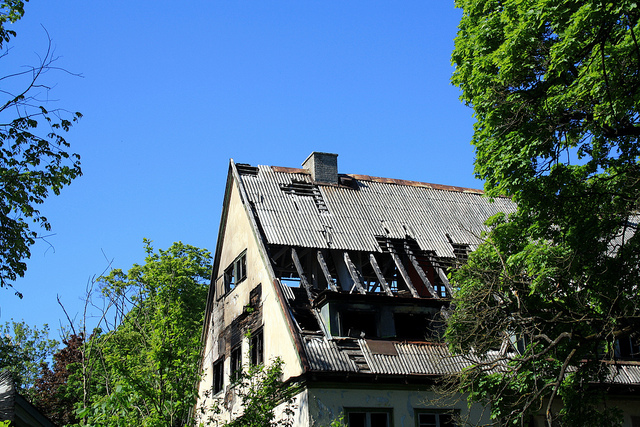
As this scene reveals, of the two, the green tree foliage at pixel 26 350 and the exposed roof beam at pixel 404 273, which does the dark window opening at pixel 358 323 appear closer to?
the exposed roof beam at pixel 404 273

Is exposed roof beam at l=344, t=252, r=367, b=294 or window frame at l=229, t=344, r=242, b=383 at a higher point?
exposed roof beam at l=344, t=252, r=367, b=294

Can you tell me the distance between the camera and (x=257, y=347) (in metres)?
19.7

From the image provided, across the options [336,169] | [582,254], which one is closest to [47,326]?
[336,169]

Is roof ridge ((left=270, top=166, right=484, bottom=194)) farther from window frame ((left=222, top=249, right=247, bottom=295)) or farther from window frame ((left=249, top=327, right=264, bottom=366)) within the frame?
window frame ((left=249, top=327, right=264, bottom=366))

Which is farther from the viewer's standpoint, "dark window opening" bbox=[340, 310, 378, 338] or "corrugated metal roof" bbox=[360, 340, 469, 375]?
"dark window opening" bbox=[340, 310, 378, 338]

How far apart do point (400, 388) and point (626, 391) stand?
6.87m

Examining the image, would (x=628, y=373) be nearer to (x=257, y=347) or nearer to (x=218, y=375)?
(x=257, y=347)

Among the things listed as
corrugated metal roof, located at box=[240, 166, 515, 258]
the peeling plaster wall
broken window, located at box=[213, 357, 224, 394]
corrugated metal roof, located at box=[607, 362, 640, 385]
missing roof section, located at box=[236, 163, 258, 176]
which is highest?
missing roof section, located at box=[236, 163, 258, 176]

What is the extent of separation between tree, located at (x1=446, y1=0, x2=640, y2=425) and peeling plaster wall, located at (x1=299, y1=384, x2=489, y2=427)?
3.07m

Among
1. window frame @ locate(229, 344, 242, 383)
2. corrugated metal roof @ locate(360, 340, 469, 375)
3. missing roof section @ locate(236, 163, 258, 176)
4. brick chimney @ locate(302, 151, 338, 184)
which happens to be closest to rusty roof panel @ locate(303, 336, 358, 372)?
corrugated metal roof @ locate(360, 340, 469, 375)

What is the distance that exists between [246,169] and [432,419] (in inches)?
459

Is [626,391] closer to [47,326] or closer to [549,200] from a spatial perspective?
[549,200]

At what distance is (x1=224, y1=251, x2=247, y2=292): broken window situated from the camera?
2208 centimetres

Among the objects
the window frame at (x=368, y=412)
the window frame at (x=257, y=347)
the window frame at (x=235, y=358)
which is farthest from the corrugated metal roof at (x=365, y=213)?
the window frame at (x=368, y=412)
